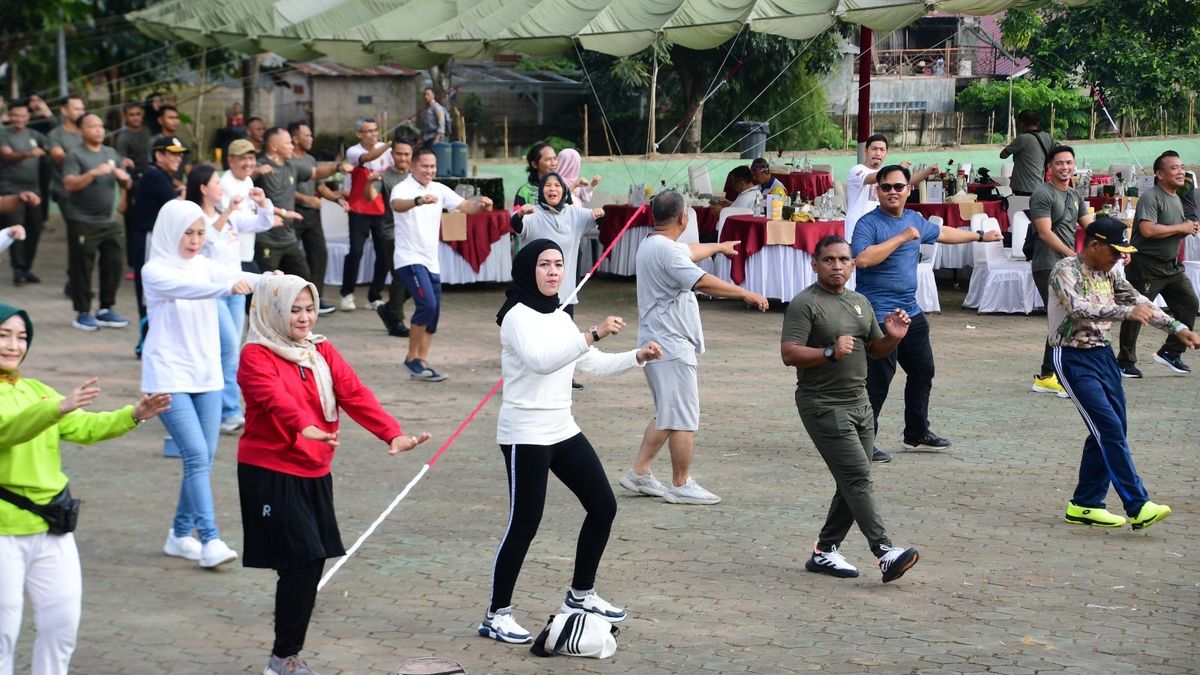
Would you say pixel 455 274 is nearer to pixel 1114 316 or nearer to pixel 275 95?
pixel 1114 316

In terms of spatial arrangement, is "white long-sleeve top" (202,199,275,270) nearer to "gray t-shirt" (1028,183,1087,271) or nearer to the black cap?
the black cap

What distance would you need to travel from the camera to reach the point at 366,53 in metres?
20.1

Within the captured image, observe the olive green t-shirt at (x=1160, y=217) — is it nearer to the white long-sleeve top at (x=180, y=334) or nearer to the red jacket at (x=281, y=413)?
the white long-sleeve top at (x=180, y=334)

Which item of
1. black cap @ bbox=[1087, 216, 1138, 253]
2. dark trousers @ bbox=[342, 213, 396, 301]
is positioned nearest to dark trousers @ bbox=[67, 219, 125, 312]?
dark trousers @ bbox=[342, 213, 396, 301]

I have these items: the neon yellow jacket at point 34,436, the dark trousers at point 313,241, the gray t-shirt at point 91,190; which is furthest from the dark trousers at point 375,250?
the neon yellow jacket at point 34,436

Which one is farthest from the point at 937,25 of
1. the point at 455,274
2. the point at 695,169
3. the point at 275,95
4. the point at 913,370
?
the point at 275,95

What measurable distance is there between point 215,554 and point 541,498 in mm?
2017

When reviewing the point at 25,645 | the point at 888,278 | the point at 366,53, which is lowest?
the point at 25,645

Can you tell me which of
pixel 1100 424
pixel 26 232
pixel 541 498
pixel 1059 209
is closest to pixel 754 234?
pixel 1059 209

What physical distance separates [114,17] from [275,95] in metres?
20.1

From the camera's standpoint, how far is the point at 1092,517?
793cm

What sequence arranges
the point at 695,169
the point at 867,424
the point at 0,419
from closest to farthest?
the point at 0,419, the point at 867,424, the point at 695,169

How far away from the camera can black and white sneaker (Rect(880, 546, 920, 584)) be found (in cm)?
675

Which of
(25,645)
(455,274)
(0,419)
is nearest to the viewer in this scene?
(0,419)
